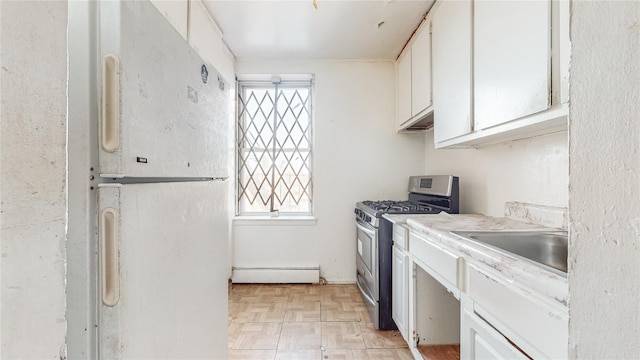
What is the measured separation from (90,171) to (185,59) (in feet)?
1.78

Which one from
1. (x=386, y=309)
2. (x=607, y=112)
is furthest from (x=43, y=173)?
(x=386, y=309)

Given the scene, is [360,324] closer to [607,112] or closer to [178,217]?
[178,217]

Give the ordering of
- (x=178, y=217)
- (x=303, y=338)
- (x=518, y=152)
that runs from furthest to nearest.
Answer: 1. (x=303, y=338)
2. (x=518, y=152)
3. (x=178, y=217)

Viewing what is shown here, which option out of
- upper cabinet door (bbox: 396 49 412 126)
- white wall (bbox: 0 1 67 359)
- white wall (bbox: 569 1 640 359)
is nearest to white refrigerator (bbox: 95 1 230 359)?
white wall (bbox: 0 1 67 359)

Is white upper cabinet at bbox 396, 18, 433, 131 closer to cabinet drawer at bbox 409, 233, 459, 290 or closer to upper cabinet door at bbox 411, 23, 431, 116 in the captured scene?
upper cabinet door at bbox 411, 23, 431, 116

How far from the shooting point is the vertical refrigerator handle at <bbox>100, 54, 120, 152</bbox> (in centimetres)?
68

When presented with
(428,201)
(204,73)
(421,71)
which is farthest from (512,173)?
(204,73)

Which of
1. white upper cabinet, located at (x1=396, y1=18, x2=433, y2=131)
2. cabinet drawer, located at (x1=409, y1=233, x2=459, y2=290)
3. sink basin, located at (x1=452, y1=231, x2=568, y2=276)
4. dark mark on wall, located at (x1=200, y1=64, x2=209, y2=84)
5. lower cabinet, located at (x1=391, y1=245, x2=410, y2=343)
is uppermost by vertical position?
white upper cabinet, located at (x1=396, y1=18, x2=433, y2=131)

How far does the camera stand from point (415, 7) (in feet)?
6.86

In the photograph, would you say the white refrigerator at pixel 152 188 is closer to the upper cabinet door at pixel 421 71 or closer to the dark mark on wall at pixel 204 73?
the dark mark on wall at pixel 204 73

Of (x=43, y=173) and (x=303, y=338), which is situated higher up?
(x=43, y=173)

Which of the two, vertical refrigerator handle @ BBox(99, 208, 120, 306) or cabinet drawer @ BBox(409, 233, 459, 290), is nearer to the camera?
vertical refrigerator handle @ BBox(99, 208, 120, 306)

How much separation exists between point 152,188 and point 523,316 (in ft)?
3.79

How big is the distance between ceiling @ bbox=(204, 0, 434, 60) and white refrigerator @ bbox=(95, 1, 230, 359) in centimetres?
123
